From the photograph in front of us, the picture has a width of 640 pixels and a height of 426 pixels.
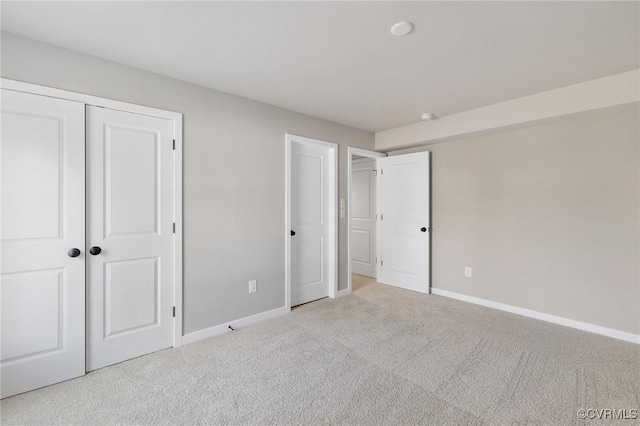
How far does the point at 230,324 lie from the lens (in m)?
2.85

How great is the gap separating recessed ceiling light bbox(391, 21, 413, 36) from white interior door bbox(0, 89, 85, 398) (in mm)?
2293

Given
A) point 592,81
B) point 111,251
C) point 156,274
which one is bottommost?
point 156,274

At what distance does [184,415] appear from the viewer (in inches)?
66.4

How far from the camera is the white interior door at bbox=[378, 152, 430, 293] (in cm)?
406

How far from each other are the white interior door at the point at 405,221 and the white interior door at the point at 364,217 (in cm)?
34

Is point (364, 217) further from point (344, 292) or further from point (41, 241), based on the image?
point (41, 241)

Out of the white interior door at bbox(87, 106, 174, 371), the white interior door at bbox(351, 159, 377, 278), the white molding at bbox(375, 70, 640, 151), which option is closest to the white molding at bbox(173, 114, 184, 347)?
the white interior door at bbox(87, 106, 174, 371)

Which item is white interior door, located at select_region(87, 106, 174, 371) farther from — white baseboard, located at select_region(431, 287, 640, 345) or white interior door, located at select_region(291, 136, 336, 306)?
white baseboard, located at select_region(431, 287, 640, 345)

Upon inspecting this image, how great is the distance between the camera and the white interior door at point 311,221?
11.6 feet

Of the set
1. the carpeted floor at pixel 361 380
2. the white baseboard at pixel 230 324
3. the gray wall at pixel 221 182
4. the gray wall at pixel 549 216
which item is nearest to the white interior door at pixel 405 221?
the gray wall at pixel 549 216

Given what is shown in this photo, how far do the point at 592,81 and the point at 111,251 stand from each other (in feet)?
14.2

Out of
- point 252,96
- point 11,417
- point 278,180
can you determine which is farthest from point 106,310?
point 252,96

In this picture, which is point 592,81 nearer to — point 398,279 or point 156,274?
point 398,279

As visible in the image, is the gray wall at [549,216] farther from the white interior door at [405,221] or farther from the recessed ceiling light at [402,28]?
the recessed ceiling light at [402,28]
